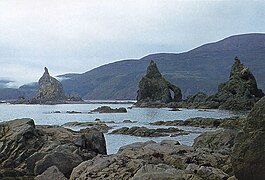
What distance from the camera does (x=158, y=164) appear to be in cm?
1518

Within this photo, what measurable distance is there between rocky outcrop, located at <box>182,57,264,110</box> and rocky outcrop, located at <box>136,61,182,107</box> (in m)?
19.9

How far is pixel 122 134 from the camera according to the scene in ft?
163

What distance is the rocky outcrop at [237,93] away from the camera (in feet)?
324

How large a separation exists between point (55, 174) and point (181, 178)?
7.25m

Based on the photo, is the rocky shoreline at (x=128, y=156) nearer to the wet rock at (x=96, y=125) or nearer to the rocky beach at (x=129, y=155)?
the rocky beach at (x=129, y=155)

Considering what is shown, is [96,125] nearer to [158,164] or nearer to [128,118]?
[128,118]

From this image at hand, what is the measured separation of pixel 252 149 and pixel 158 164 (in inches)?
153

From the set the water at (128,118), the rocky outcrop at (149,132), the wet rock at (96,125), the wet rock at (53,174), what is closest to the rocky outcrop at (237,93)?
the water at (128,118)

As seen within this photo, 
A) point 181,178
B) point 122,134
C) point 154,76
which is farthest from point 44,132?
point 154,76

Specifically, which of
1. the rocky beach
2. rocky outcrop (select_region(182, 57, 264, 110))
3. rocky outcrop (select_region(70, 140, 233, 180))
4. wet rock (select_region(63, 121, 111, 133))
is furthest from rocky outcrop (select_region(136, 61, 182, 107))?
rocky outcrop (select_region(70, 140, 233, 180))

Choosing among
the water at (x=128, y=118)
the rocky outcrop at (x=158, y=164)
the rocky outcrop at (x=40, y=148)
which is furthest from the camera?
the water at (x=128, y=118)

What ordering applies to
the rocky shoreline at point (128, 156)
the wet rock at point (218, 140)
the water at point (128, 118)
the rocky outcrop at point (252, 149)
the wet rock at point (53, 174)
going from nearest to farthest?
the rocky outcrop at point (252, 149)
the rocky shoreline at point (128, 156)
the wet rock at point (53, 174)
the wet rock at point (218, 140)
the water at point (128, 118)

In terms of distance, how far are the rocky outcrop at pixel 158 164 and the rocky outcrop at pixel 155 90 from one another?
119644 millimetres

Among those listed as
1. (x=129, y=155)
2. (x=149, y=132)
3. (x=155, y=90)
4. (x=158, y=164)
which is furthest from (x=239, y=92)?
(x=158, y=164)
